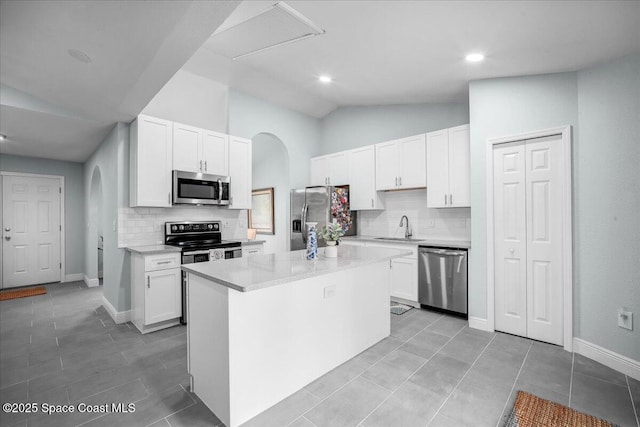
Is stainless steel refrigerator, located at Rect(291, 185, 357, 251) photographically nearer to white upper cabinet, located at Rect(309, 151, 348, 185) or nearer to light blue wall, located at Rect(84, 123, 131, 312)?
white upper cabinet, located at Rect(309, 151, 348, 185)

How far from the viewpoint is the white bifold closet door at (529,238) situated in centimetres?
297

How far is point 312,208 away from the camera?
5117 mm

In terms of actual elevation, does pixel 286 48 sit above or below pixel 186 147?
above

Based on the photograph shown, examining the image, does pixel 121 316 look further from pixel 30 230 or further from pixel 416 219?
pixel 416 219

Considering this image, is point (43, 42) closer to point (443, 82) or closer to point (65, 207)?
point (443, 82)

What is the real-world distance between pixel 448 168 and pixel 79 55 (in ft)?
13.0

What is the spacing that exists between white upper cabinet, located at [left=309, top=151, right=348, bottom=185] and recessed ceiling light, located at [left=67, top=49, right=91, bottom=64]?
3669 mm

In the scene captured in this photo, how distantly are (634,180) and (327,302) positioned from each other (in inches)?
106

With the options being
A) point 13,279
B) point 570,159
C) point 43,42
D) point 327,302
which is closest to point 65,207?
point 13,279

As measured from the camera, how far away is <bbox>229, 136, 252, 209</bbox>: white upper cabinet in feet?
14.5

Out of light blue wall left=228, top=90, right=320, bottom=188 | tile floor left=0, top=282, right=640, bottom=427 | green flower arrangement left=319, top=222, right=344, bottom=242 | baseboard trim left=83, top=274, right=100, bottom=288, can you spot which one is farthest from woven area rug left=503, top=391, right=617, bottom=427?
baseboard trim left=83, top=274, right=100, bottom=288

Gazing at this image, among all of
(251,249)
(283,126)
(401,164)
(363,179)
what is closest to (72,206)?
(251,249)

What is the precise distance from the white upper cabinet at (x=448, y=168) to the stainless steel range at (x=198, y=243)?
9.17ft

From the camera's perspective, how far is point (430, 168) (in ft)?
13.7
